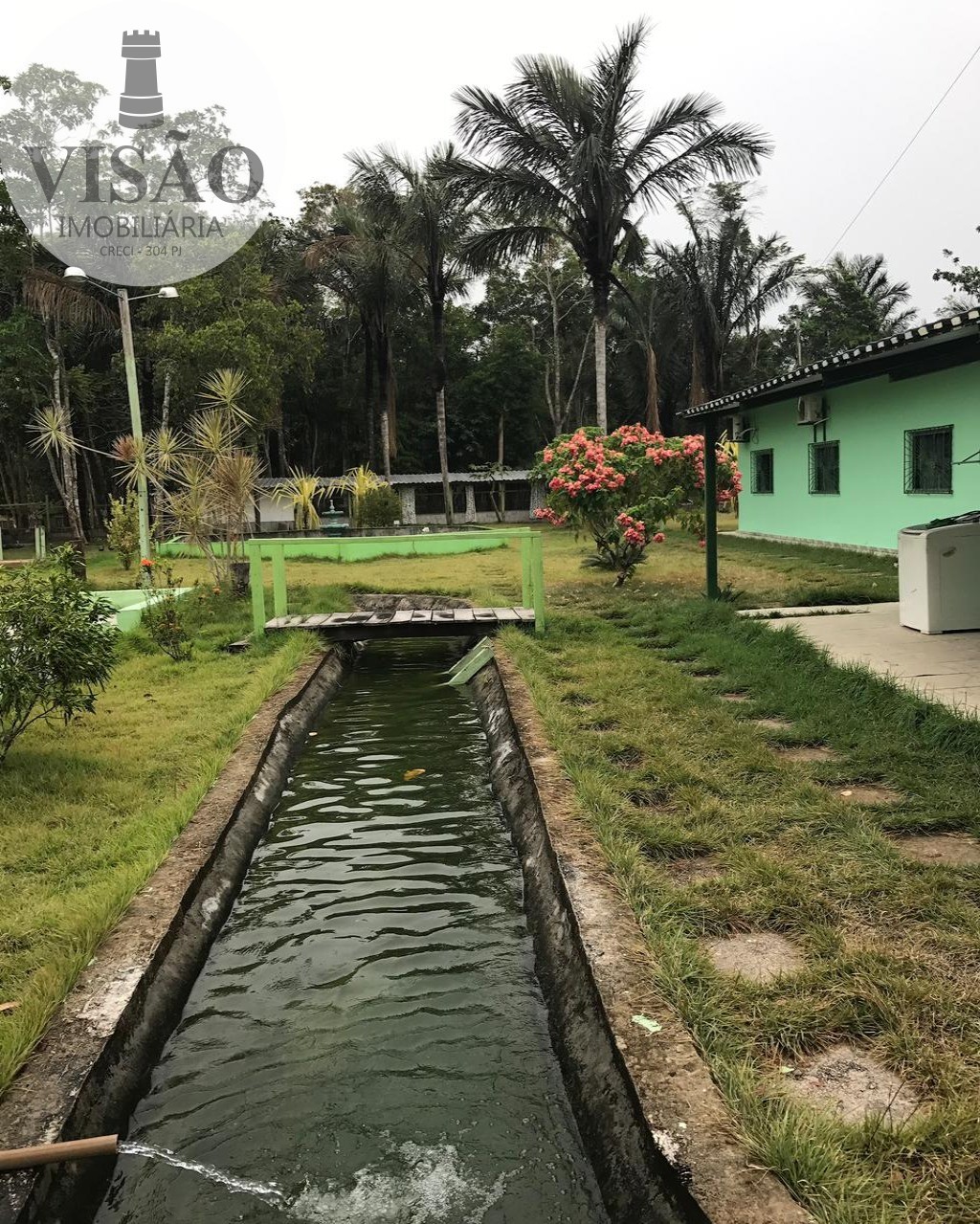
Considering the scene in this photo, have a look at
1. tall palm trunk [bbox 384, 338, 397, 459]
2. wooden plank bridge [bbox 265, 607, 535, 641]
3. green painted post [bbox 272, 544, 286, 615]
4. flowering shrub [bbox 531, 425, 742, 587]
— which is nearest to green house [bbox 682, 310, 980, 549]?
flowering shrub [bbox 531, 425, 742, 587]

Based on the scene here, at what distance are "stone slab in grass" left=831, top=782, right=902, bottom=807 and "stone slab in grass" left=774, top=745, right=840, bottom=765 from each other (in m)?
0.39

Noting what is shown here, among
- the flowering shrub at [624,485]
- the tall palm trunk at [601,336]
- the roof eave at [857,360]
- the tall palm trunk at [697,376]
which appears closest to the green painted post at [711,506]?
the roof eave at [857,360]

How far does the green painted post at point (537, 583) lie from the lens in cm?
930

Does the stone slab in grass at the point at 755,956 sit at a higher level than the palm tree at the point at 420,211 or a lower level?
lower

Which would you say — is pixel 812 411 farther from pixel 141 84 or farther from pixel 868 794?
pixel 141 84

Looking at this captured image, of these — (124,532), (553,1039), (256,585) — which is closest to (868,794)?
(553,1039)

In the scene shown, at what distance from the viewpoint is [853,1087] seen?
2.52 meters

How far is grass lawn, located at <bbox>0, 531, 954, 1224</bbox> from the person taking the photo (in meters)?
2.40

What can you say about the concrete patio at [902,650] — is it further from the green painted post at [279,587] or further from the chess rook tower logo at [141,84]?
the chess rook tower logo at [141,84]

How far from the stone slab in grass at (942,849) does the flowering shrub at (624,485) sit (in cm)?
816

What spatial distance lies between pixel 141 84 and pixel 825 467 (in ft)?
57.1

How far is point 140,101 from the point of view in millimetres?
24328

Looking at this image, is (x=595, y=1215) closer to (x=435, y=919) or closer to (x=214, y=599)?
(x=435, y=919)

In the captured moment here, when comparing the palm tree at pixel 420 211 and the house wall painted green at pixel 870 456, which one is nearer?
the house wall painted green at pixel 870 456
